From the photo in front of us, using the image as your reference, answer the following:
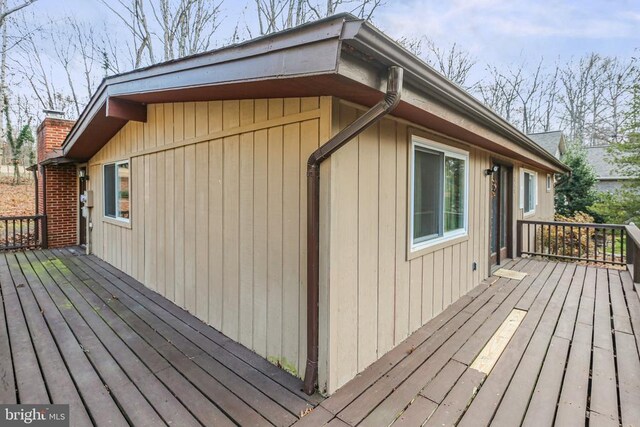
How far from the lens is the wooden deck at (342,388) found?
2021mm

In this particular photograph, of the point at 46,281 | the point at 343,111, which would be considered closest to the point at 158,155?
the point at 46,281

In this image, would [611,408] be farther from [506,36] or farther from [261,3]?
[506,36]

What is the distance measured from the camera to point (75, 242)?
7.78 metres

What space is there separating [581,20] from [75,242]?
17.8 m

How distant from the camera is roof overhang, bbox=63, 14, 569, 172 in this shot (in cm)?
158

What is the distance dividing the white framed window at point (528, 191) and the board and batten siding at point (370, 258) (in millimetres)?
4676

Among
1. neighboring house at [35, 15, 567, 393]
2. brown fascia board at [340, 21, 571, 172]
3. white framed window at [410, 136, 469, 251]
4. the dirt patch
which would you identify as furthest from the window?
the dirt patch

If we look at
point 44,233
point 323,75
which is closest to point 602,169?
point 323,75

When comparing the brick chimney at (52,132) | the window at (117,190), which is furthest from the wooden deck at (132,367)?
the brick chimney at (52,132)

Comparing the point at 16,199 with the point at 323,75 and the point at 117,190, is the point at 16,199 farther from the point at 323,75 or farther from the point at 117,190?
the point at 323,75

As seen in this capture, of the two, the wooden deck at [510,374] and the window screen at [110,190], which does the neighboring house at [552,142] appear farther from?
the window screen at [110,190]

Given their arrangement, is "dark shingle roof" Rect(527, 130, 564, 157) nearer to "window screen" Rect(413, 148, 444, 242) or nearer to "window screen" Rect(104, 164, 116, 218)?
"window screen" Rect(413, 148, 444, 242)

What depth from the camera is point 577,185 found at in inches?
497

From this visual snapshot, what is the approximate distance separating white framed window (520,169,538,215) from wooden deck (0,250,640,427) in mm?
3407
